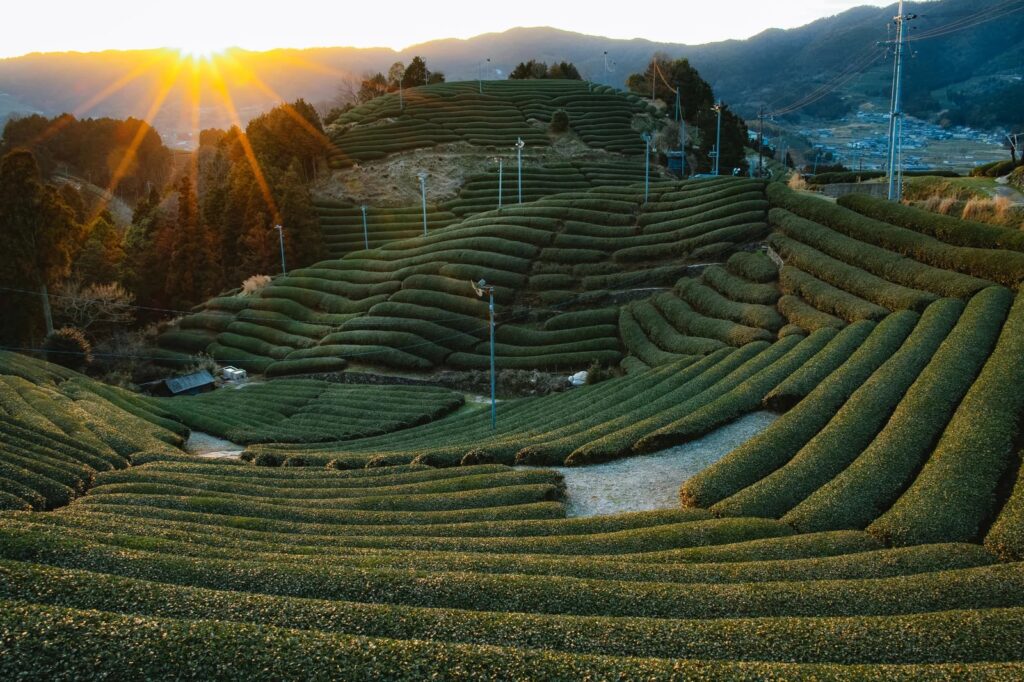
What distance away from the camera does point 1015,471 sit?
18.3m

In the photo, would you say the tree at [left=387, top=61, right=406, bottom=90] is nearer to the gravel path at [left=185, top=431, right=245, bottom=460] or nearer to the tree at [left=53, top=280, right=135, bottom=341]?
the tree at [left=53, top=280, right=135, bottom=341]

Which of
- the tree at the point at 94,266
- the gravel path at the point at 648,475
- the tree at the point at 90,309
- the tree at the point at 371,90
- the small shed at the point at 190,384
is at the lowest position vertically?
the small shed at the point at 190,384

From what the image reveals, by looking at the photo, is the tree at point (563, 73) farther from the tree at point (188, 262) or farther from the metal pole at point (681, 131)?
the tree at point (188, 262)

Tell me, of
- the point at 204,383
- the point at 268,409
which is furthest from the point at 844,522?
the point at 204,383

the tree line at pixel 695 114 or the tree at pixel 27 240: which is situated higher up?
the tree line at pixel 695 114

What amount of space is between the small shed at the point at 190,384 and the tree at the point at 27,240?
843 centimetres

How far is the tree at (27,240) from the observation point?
4553 cm

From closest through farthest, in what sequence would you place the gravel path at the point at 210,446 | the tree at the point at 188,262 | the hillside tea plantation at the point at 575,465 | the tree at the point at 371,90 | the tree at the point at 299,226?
the hillside tea plantation at the point at 575,465 < the gravel path at the point at 210,446 < the tree at the point at 188,262 < the tree at the point at 299,226 < the tree at the point at 371,90

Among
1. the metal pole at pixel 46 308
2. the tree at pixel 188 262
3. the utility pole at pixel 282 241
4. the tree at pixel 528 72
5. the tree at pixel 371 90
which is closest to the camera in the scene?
the metal pole at pixel 46 308

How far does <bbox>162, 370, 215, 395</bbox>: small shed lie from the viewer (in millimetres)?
47438

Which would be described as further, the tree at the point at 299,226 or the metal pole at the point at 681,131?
the metal pole at the point at 681,131

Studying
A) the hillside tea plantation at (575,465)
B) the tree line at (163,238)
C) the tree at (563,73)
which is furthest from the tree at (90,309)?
the tree at (563,73)

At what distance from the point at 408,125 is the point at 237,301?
53.9 metres

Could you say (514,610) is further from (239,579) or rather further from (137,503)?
(137,503)
